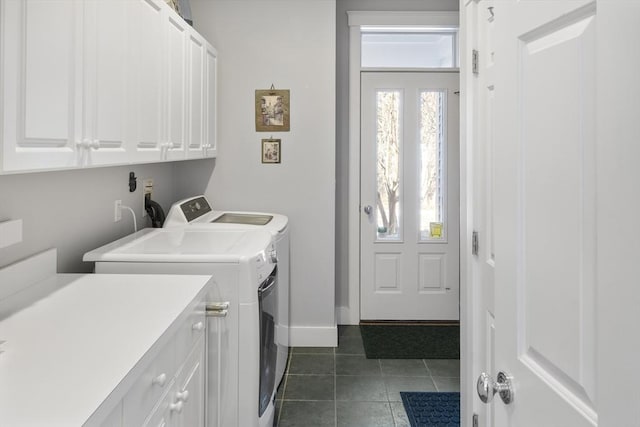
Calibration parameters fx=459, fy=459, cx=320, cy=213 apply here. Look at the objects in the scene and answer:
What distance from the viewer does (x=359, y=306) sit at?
4051 mm

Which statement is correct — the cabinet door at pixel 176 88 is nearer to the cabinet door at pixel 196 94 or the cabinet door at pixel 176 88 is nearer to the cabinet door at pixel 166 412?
the cabinet door at pixel 196 94

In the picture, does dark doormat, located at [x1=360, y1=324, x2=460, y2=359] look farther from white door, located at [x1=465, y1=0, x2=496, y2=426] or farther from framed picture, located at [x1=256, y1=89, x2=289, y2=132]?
framed picture, located at [x1=256, y1=89, x2=289, y2=132]

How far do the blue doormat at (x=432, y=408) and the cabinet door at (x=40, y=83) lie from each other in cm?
211

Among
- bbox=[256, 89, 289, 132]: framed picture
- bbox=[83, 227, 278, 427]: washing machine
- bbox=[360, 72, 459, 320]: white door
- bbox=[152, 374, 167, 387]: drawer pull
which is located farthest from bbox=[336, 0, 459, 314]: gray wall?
bbox=[152, 374, 167, 387]: drawer pull

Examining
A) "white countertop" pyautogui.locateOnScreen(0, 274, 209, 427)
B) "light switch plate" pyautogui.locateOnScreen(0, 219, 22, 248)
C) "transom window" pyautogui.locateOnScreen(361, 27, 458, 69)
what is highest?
"transom window" pyautogui.locateOnScreen(361, 27, 458, 69)

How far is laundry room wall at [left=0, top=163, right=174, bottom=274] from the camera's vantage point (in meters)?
1.61

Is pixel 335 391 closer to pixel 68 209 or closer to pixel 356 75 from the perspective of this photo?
Answer: pixel 68 209

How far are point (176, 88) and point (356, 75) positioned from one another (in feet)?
6.24

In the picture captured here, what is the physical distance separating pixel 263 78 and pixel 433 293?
2342 mm

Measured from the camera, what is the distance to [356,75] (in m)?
3.91

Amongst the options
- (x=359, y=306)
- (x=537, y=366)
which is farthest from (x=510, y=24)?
(x=359, y=306)

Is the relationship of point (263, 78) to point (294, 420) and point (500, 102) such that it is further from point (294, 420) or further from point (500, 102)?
point (500, 102)

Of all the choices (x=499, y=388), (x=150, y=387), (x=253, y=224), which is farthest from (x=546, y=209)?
(x=253, y=224)

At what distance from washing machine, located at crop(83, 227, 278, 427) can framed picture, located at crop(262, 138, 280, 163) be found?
145 cm
